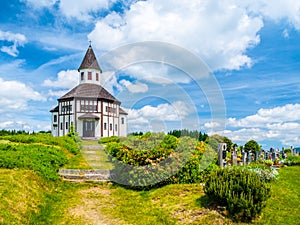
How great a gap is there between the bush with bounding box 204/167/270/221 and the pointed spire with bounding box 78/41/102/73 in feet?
130

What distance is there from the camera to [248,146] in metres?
26.4

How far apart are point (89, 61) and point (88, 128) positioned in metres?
11.8

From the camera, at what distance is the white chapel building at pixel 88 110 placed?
41312 mm

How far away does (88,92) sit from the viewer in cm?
4303

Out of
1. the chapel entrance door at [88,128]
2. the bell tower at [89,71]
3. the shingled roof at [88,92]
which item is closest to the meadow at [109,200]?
the chapel entrance door at [88,128]

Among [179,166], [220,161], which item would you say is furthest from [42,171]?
[220,161]

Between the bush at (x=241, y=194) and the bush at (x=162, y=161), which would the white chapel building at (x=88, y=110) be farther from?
the bush at (x=241, y=194)

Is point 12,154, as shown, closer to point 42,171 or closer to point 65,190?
point 42,171

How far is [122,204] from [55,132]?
3675 centimetres

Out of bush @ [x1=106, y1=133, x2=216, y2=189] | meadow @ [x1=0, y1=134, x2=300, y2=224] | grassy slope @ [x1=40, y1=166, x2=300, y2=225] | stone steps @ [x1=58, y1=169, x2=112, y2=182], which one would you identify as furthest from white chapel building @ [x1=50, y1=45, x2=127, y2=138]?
grassy slope @ [x1=40, y1=166, x2=300, y2=225]

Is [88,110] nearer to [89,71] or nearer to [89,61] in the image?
[89,71]

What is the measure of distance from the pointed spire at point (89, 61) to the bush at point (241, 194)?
39770 mm

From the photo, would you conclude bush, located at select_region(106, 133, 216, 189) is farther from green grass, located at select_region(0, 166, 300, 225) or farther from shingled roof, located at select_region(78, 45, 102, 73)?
shingled roof, located at select_region(78, 45, 102, 73)

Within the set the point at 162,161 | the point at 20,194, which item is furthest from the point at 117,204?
the point at 20,194
